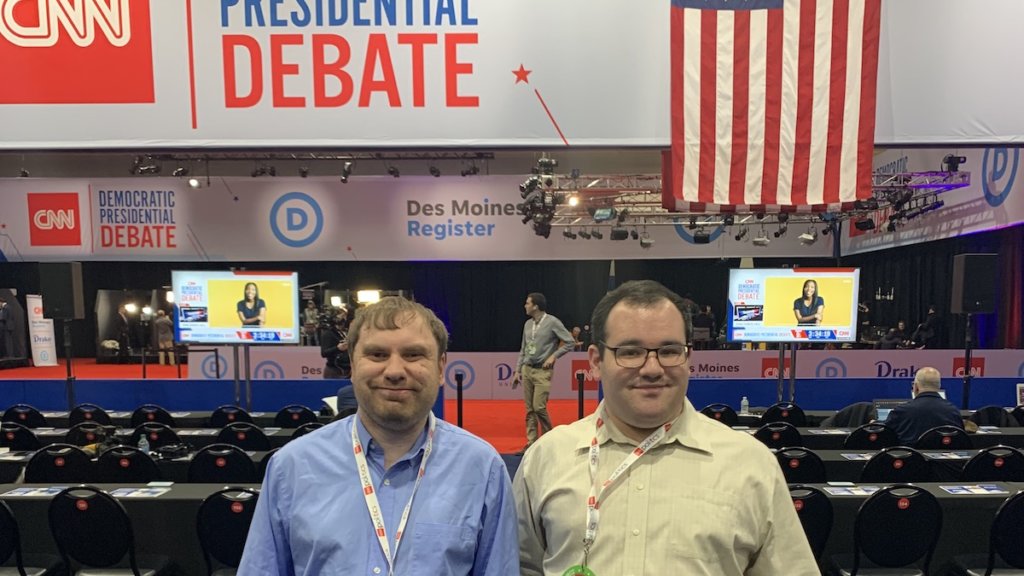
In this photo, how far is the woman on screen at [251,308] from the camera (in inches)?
277

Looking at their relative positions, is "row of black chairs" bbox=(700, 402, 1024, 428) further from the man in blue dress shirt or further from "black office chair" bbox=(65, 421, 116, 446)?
"black office chair" bbox=(65, 421, 116, 446)

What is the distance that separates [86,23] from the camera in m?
3.55

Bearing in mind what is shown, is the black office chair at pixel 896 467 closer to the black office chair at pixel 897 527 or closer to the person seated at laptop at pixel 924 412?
the black office chair at pixel 897 527

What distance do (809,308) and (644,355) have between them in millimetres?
6905

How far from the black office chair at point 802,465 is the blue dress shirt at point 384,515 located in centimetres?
308

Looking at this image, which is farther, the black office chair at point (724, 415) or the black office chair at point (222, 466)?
the black office chair at point (724, 415)

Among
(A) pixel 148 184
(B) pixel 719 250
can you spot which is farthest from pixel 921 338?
(A) pixel 148 184

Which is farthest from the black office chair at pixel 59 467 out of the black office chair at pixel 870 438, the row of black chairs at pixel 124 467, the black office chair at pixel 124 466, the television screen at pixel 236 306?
the black office chair at pixel 870 438

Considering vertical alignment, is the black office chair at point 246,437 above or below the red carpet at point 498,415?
above

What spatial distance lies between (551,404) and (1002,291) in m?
9.97

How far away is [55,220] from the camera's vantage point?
10.6 meters

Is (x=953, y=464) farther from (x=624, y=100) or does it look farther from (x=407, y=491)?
(x=407, y=491)

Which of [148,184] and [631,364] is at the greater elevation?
[148,184]

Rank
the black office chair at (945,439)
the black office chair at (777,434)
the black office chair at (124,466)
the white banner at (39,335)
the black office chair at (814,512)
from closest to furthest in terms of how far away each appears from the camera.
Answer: the black office chair at (814,512)
the black office chair at (124,466)
the black office chair at (945,439)
the black office chair at (777,434)
the white banner at (39,335)
